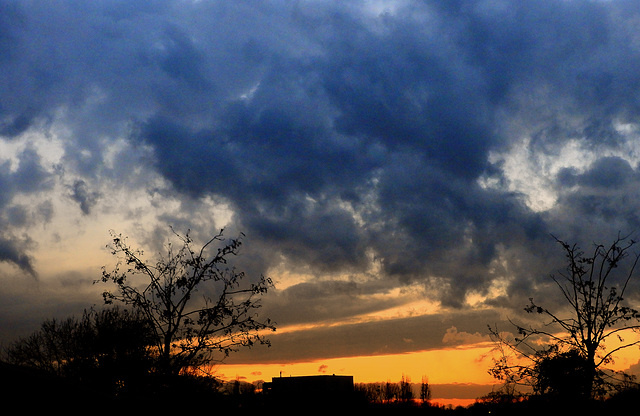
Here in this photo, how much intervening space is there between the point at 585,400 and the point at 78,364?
1359 inches

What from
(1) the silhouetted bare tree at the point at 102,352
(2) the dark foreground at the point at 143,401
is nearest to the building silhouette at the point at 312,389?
(1) the silhouetted bare tree at the point at 102,352

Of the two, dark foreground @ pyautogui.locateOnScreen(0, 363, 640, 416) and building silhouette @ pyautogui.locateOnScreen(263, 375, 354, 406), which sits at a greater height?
dark foreground @ pyautogui.locateOnScreen(0, 363, 640, 416)

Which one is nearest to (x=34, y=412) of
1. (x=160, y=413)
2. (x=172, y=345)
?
(x=160, y=413)

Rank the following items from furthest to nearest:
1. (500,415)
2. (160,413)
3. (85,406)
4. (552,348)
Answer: (500,415)
(552,348)
(160,413)
(85,406)

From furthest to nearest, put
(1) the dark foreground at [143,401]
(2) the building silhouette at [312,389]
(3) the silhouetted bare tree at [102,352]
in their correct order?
(2) the building silhouette at [312,389] → (3) the silhouetted bare tree at [102,352] → (1) the dark foreground at [143,401]

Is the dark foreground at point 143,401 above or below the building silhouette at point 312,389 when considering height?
above

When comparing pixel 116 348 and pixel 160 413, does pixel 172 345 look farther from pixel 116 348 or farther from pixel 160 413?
pixel 116 348

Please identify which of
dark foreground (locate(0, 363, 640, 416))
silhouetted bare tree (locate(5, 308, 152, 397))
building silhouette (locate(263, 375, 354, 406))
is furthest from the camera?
building silhouette (locate(263, 375, 354, 406))

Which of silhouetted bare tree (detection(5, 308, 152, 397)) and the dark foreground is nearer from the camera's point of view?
Answer: the dark foreground

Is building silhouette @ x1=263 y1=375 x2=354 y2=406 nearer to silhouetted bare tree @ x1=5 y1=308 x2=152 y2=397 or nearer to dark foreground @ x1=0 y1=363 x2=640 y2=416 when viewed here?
silhouetted bare tree @ x1=5 y1=308 x2=152 y2=397

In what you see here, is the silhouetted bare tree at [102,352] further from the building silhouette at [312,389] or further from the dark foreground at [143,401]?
the building silhouette at [312,389]

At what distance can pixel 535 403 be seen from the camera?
26.6m

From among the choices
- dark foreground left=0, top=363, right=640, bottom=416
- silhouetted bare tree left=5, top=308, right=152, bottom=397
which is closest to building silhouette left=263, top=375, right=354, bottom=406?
silhouetted bare tree left=5, top=308, right=152, bottom=397

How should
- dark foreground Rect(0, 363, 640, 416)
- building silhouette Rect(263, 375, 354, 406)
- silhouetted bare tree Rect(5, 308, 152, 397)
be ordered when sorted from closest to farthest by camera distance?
Answer: dark foreground Rect(0, 363, 640, 416)
silhouetted bare tree Rect(5, 308, 152, 397)
building silhouette Rect(263, 375, 354, 406)
